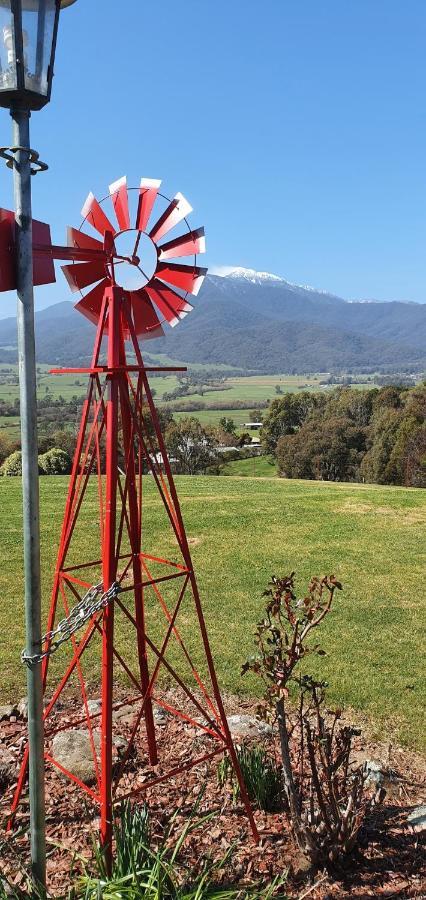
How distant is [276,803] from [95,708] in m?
2.03

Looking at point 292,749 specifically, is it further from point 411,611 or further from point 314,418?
point 314,418

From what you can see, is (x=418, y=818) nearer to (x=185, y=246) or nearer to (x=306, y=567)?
(x=185, y=246)

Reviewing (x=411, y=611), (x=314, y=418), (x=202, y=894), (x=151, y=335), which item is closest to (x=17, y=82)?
(x=151, y=335)

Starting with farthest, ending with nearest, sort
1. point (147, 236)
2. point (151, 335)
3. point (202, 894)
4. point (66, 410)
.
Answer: point (66, 410) → point (151, 335) → point (147, 236) → point (202, 894)

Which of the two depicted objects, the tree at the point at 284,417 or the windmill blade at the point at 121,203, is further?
the tree at the point at 284,417

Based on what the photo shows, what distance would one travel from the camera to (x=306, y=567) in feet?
31.4

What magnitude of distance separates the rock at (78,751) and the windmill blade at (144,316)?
2931 millimetres

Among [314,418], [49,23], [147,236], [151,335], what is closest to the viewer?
[49,23]

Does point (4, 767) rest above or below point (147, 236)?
below

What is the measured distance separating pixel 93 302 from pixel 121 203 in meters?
0.63

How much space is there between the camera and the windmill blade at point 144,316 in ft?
13.8

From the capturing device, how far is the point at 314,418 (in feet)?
148

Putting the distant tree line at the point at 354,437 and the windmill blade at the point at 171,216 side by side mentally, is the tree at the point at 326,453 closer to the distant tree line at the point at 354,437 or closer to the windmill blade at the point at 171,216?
the distant tree line at the point at 354,437

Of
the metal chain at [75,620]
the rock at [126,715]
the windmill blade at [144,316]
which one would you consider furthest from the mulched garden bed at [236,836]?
the windmill blade at [144,316]
